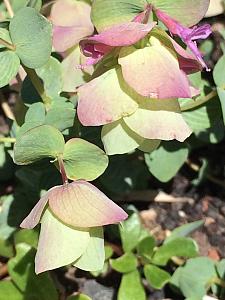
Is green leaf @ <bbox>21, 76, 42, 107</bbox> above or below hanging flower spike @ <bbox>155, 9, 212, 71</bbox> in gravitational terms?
below

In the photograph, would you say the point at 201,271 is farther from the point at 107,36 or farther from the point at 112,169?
the point at 107,36

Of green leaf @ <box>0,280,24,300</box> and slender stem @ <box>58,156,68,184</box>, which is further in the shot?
green leaf @ <box>0,280,24,300</box>

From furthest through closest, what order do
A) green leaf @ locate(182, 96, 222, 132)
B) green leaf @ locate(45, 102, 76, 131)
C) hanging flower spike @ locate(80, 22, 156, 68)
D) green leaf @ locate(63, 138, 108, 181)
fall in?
green leaf @ locate(182, 96, 222, 132), green leaf @ locate(45, 102, 76, 131), green leaf @ locate(63, 138, 108, 181), hanging flower spike @ locate(80, 22, 156, 68)

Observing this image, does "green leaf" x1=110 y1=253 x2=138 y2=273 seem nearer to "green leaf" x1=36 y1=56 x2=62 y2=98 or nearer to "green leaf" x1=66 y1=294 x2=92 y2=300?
"green leaf" x1=66 y1=294 x2=92 y2=300

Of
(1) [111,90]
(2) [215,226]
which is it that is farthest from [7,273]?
(1) [111,90]

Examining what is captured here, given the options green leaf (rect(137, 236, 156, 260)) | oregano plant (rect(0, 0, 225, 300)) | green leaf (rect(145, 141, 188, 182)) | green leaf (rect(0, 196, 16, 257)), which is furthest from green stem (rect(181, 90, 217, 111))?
green leaf (rect(0, 196, 16, 257))

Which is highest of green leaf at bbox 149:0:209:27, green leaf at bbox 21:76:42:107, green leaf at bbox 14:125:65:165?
green leaf at bbox 149:0:209:27

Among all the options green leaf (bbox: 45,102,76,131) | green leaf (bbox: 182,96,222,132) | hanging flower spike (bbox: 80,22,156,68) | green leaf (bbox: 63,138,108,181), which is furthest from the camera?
green leaf (bbox: 182,96,222,132)
